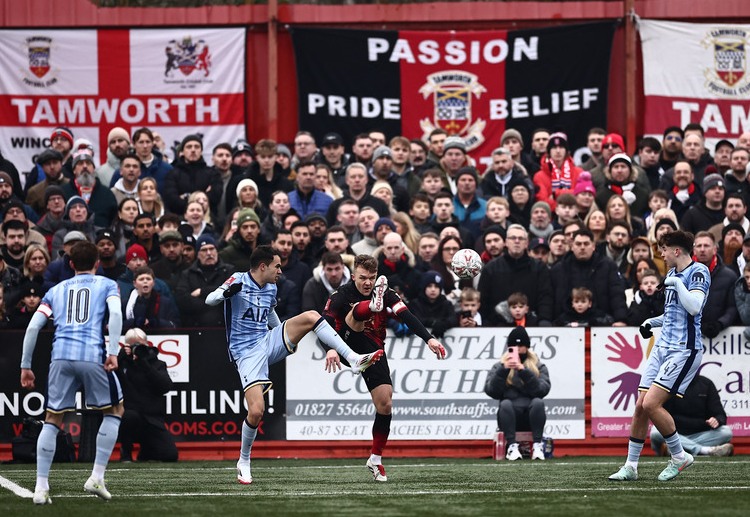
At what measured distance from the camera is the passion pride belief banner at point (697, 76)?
74.6 ft

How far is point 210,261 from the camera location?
1664 cm

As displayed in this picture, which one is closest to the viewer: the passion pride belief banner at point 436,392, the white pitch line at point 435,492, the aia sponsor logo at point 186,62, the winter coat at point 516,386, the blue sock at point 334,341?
the white pitch line at point 435,492

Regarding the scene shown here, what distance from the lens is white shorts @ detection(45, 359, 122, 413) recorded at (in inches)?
450

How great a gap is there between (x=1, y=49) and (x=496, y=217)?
9.73 m

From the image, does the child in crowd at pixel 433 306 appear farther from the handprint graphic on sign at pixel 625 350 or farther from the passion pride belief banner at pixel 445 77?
the passion pride belief banner at pixel 445 77

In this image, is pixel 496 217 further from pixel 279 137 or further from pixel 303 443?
pixel 279 137

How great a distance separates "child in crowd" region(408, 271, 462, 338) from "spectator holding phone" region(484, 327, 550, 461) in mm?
795

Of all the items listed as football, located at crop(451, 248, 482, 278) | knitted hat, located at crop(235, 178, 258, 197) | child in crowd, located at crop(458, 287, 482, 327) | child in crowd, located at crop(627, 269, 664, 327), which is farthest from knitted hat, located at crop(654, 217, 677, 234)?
knitted hat, located at crop(235, 178, 258, 197)

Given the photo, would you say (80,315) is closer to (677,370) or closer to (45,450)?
(45,450)

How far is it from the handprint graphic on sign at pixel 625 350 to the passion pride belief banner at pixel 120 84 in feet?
28.7

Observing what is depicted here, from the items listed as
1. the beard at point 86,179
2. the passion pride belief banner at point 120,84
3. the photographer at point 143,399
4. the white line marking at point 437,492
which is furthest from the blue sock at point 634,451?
the passion pride belief banner at point 120,84

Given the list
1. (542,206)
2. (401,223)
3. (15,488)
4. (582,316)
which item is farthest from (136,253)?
(582,316)

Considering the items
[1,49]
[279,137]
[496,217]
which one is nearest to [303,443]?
[496,217]

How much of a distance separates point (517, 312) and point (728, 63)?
8.41 m
